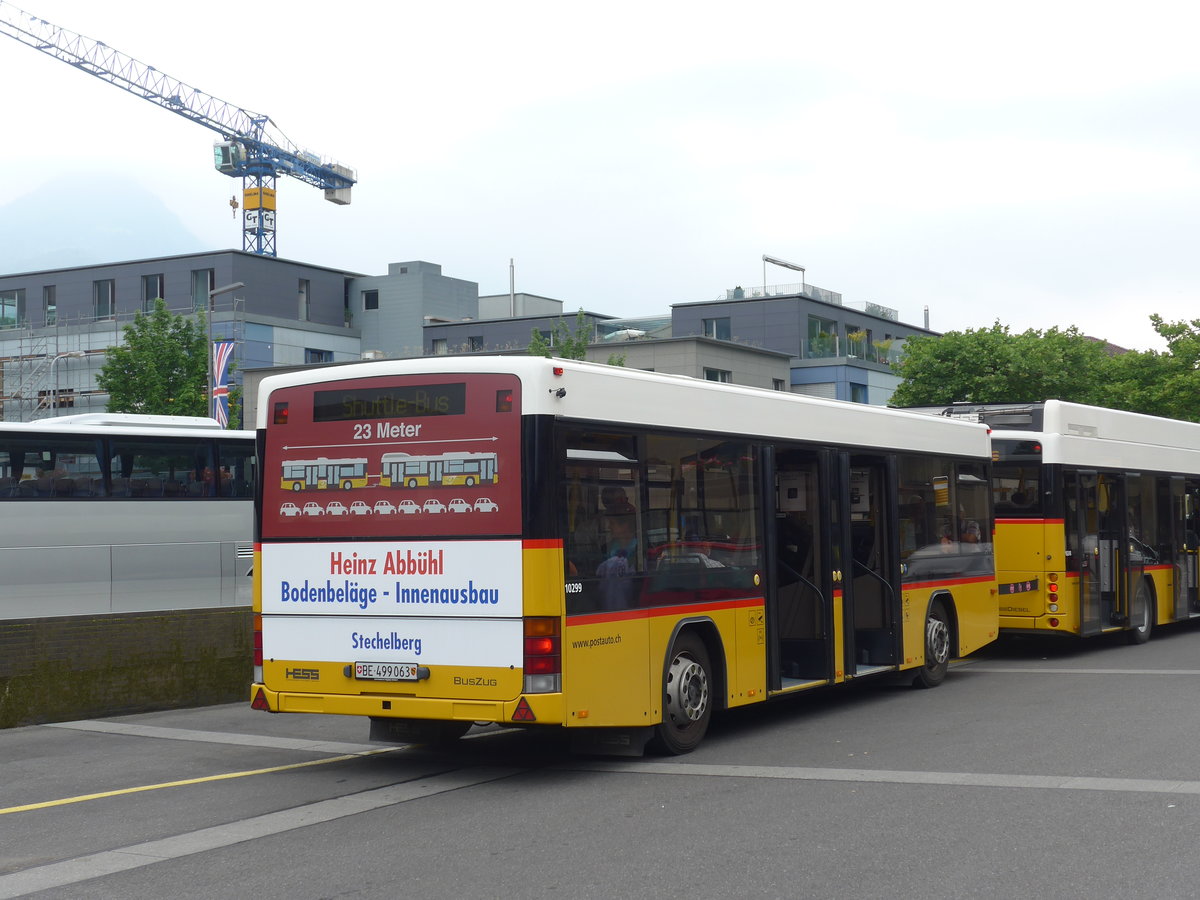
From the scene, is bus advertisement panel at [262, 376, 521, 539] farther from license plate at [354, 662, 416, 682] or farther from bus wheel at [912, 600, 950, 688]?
bus wheel at [912, 600, 950, 688]

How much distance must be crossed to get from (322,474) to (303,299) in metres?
→ 65.0

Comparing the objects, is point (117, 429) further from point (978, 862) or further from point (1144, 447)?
point (978, 862)

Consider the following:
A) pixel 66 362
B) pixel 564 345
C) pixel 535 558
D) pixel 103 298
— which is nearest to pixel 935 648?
pixel 535 558

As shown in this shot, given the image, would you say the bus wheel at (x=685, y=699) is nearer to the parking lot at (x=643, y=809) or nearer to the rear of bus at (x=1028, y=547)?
the parking lot at (x=643, y=809)

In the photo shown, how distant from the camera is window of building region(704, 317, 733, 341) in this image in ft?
233

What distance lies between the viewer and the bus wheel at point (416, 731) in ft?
34.9

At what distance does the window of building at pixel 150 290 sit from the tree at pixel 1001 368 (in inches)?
1461

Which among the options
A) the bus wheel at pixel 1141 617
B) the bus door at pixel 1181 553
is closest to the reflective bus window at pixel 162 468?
the bus wheel at pixel 1141 617

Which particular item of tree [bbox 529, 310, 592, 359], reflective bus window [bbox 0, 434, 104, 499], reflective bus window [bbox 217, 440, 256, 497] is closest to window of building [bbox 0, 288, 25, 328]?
tree [bbox 529, 310, 592, 359]

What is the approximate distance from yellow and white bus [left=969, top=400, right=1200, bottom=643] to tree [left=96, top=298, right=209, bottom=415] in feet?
116

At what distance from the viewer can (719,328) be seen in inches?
2795

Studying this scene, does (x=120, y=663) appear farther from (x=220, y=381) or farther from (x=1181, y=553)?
(x=220, y=381)

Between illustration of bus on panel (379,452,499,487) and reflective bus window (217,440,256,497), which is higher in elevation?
reflective bus window (217,440,256,497)

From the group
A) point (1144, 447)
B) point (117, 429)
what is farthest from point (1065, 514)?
point (117, 429)
